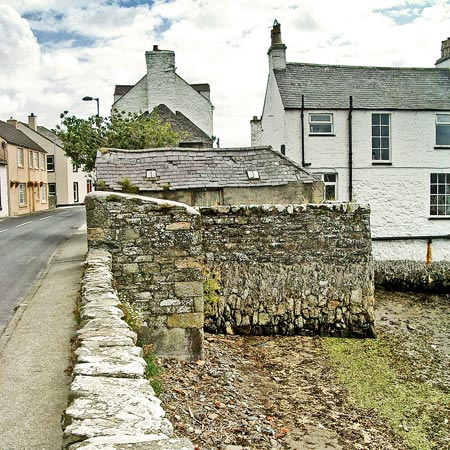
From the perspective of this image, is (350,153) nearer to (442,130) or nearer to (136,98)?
(442,130)

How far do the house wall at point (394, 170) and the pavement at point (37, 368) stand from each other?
1448 cm

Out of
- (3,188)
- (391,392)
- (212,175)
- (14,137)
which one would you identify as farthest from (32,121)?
(391,392)

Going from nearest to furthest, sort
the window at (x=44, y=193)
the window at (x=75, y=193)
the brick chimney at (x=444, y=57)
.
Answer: the brick chimney at (x=444, y=57), the window at (x=44, y=193), the window at (x=75, y=193)

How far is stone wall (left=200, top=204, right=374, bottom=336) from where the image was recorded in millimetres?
12094

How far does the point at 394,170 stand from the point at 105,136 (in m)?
12.4

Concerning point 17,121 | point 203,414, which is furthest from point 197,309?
point 17,121

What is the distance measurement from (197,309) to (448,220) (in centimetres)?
1672

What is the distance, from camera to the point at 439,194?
72.3 ft

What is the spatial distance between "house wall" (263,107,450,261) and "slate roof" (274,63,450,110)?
0.54 m

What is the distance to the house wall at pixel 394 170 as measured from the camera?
21.3m

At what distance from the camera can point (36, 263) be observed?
12938mm

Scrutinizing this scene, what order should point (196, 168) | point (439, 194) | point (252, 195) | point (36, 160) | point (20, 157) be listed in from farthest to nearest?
point (36, 160) < point (20, 157) < point (439, 194) < point (196, 168) < point (252, 195)

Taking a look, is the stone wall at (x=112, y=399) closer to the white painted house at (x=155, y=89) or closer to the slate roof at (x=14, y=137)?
the white painted house at (x=155, y=89)

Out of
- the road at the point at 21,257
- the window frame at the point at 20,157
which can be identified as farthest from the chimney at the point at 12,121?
the road at the point at 21,257
